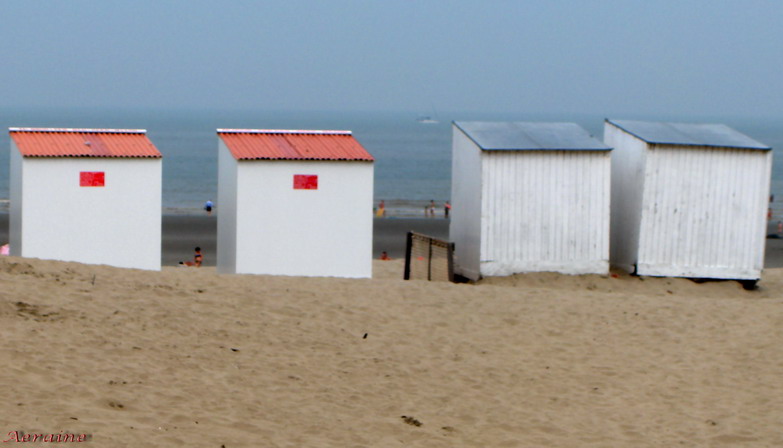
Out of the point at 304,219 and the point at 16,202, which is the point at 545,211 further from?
the point at 16,202

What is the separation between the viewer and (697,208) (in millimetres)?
17984

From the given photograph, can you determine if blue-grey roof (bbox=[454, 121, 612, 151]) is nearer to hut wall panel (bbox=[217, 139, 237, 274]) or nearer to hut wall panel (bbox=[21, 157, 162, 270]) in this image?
hut wall panel (bbox=[217, 139, 237, 274])

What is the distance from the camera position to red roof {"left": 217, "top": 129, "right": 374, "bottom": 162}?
1623cm

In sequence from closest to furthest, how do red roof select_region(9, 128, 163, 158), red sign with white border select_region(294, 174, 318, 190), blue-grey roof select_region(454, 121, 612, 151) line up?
red roof select_region(9, 128, 163, 158)
red sign with white border select_region(294, 174, 318, 190)
blue-grey roof select_region(454, 121, 612, 151)

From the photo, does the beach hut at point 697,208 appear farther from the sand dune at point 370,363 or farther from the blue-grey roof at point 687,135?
the sand dune at point 370,363

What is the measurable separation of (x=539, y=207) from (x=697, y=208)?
113 inches

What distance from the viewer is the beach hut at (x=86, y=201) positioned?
15625 mm

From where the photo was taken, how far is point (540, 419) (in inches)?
366

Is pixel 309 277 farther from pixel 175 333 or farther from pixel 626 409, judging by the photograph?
pixel 626 409

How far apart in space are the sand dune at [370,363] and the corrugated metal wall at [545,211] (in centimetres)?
248

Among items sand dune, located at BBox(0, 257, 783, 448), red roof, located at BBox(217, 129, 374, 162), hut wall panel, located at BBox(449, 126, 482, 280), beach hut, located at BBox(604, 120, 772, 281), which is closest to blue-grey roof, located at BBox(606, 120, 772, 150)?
beach hut, located at BBox(604, 120, 772, 281)

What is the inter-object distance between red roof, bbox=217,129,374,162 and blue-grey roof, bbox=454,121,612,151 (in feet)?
7.74

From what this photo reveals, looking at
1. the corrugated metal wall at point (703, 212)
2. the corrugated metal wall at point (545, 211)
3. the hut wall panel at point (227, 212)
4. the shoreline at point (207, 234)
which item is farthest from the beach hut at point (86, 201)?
the shoreline at point (207, 234)

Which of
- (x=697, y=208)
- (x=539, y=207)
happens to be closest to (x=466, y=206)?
(x=539, y=207)
